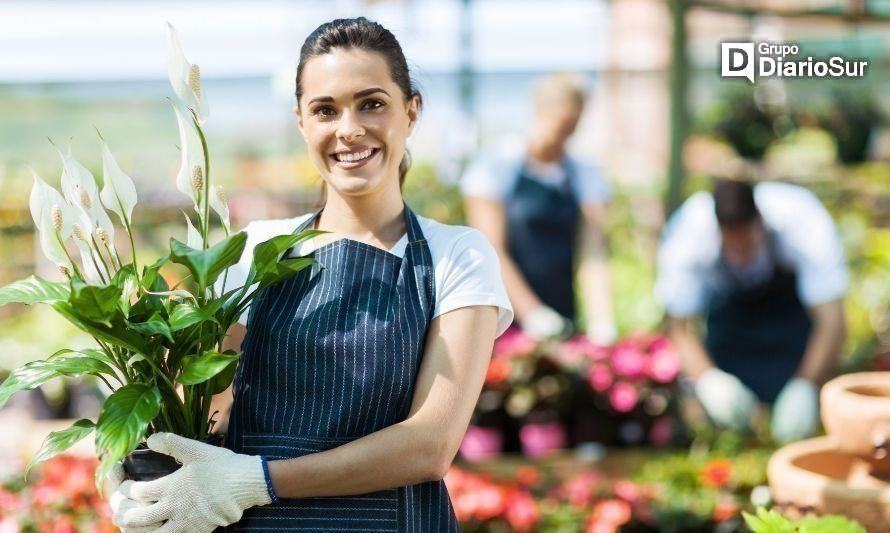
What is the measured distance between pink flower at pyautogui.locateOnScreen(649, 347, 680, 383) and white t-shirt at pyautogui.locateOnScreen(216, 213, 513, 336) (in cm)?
224

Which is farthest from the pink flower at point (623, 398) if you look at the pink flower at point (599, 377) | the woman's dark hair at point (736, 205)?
the woman's dark hair at point (736, 205)

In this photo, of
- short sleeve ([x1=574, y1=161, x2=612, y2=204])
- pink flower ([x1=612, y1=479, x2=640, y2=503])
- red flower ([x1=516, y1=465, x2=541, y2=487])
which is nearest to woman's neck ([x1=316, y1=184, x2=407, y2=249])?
pink flower ([x1=612, y1=479, x2=640, y2=503])

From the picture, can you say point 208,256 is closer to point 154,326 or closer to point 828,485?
point 154,326

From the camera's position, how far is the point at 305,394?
4.91ft

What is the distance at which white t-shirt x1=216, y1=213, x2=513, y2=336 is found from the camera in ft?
4.98

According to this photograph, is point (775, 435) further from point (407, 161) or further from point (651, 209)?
point (651, 209)

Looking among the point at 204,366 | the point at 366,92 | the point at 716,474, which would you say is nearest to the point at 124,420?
the point at 204,366

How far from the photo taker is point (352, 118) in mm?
1531

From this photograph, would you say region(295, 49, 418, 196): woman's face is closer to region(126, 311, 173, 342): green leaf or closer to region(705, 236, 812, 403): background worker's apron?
region(126, 311, 173, 342): green leaf

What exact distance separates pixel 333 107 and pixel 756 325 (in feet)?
9.00

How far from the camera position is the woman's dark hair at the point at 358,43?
1.56 m

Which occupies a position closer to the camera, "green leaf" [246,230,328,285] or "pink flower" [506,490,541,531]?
"green leaf" [246,230,328,285]

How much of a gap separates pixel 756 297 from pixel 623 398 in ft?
2.11

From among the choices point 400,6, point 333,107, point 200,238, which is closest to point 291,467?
point 200,238
